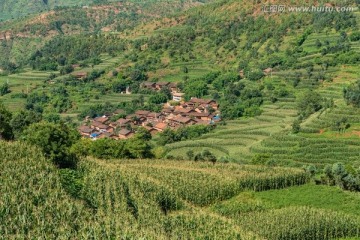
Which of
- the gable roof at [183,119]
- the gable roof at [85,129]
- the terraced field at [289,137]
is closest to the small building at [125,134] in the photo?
the gable roof at [85,129]

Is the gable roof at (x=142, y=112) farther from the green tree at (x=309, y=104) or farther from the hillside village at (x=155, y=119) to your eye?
the green tree at (x=309, y=104)

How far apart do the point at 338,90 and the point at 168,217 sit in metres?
54.3

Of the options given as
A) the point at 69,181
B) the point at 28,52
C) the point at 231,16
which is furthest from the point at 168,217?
the point at 28,52

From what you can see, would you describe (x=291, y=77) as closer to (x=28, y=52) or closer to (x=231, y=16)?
(x=231, y=16)

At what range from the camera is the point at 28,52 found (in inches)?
6594

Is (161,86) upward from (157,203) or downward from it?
downward

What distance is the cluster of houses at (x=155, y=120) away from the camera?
80562 mm

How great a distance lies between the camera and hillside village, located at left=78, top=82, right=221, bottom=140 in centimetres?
8044

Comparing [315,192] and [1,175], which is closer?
[1,175]

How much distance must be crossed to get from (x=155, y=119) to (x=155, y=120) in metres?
0.36

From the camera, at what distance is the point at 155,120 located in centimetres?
8550

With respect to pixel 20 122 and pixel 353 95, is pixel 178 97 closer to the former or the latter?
pixel 353 95

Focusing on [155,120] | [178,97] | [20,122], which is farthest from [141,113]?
[20,122]

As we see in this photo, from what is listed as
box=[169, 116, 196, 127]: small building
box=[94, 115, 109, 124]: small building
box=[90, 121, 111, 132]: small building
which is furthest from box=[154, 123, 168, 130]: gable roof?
box=[94, 115, 109, 124]: small building
